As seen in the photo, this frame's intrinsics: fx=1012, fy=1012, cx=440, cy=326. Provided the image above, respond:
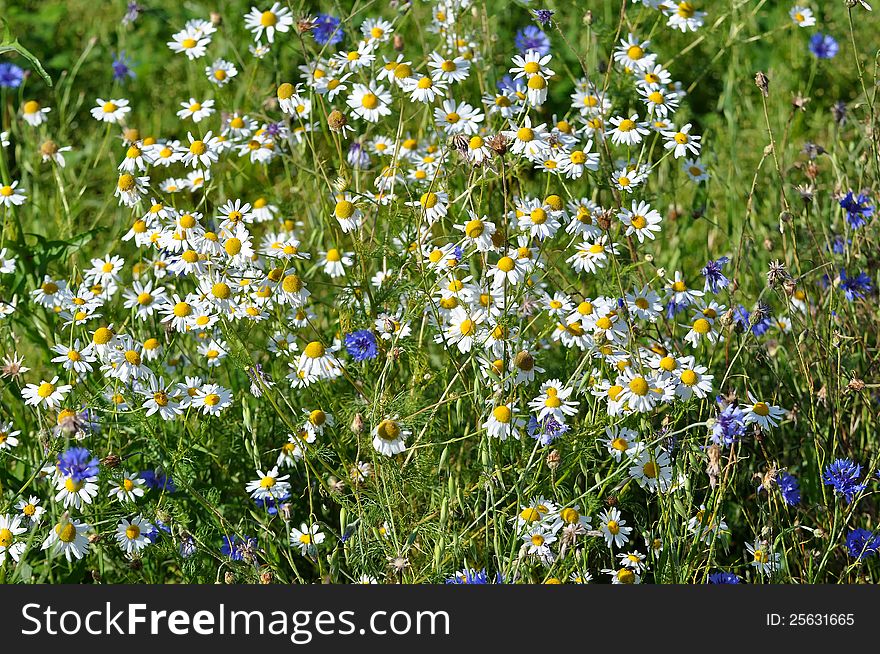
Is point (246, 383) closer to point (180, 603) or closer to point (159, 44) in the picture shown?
point (180, 603)

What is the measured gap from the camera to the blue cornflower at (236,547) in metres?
1.77

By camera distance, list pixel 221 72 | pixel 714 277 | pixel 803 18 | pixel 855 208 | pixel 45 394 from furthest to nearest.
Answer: pixel 803 18 < pixel 221 72 < pixel 855 208 < pixel 714 277 < pixel 45 394

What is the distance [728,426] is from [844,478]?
314 millimetres

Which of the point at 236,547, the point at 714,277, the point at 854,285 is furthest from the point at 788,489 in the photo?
the point at 236,547

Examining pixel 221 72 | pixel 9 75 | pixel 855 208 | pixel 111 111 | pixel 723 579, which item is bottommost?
pixel 723 579

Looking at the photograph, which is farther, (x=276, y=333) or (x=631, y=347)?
(x=276, y=333)

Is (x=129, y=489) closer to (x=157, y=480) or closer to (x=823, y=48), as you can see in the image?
(x=157, y=480)

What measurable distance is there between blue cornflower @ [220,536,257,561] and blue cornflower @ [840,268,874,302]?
4.42 feet

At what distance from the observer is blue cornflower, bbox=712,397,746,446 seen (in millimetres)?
1672

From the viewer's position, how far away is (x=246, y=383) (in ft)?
7.42

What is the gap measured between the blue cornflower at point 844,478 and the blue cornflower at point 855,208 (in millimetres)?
595

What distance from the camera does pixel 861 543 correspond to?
1.89 m

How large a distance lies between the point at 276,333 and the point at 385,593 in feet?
2.48

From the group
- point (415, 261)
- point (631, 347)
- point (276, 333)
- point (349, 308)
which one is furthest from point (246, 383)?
point (631, 347)
